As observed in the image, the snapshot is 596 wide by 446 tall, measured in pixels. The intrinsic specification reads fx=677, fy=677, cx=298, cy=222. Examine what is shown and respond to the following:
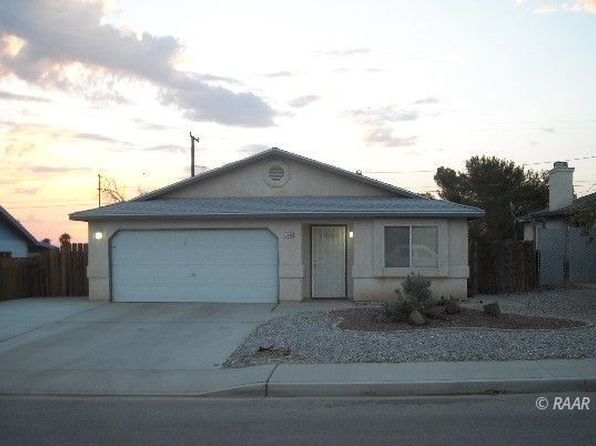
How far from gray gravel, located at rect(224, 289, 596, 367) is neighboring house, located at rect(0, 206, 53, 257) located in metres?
18.7

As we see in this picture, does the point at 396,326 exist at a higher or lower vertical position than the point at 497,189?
lower

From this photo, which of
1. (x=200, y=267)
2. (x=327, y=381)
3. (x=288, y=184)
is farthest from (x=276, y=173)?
(x=327, y=381)

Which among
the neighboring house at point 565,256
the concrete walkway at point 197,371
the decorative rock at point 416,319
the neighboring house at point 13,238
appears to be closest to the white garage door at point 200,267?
the concrete walkway at point 197,371

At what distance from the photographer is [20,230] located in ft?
101

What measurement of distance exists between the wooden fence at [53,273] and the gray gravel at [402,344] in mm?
9172

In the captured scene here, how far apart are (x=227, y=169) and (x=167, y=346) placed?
32.7 ft

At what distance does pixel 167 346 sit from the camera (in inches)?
500

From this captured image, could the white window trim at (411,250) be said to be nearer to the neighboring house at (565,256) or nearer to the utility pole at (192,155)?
the neighboring house at (565,256)

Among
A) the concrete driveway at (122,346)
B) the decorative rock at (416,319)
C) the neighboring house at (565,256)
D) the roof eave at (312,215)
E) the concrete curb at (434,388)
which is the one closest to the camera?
the concrete curb at (434,388)

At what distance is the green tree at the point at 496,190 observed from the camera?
41000 millimetres

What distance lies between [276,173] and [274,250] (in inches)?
151

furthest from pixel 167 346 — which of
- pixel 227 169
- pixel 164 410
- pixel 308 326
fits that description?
pixel 227 169

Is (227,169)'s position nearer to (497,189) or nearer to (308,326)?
(308,326)

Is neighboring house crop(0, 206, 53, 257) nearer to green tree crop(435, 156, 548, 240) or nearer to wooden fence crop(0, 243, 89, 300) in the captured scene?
wooden fence crop(0, 243, 89, 300)
